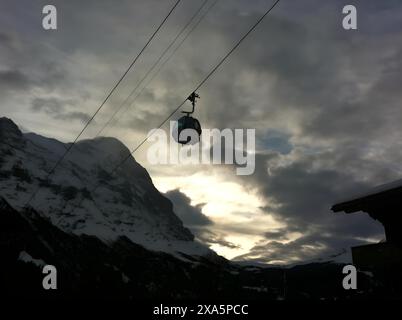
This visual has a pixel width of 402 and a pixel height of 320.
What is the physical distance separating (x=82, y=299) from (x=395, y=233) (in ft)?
21.1

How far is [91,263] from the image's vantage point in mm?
178875

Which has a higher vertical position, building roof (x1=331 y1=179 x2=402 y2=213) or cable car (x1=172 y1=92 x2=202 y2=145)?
cable car (x1=172 y1=92 x2=202 y2=145)

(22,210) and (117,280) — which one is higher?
(22,210)

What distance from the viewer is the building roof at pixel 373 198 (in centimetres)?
877

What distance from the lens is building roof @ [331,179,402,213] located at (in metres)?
8.77

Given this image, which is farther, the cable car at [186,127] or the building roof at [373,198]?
the cable car at [186,127]

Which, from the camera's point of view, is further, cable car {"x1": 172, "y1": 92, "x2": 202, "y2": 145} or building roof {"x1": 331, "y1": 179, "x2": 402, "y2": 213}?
cable car {"x1": 172, "y1": 92, "x2": 202, "y2": 145}

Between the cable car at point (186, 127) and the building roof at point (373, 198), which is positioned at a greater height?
the cable car at point (186, 127)

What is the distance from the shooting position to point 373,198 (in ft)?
29.6
